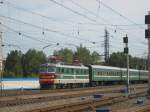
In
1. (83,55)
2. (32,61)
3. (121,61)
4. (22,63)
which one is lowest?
(22,63)

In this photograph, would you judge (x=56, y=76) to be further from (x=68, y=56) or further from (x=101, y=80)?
(x=68, y=56)

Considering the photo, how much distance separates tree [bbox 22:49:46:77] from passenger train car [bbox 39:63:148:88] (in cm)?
4126

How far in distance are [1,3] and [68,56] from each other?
112 m

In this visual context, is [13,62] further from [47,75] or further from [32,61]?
[47,75]

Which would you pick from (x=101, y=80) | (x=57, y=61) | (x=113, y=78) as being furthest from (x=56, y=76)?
(x=113, y=78)

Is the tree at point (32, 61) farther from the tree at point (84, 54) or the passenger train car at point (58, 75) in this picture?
the passenger train car at point (58, 75)

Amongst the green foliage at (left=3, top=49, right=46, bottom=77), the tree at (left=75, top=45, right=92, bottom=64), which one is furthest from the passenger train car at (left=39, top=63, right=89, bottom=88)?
the tree at (left=75, top=45, right=92, bottom=64)

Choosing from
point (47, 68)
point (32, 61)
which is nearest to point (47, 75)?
point (47, 68)

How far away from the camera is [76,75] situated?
53.5 m

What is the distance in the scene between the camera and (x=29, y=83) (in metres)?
55.0

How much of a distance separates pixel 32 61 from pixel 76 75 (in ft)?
221

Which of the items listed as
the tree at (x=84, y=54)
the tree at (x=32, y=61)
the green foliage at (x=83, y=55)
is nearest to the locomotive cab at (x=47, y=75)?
the tree at (x=32, y=61)

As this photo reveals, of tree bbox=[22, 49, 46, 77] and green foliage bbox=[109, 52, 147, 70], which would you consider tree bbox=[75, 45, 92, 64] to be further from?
tree bbox=[22, 49, 46, 77]

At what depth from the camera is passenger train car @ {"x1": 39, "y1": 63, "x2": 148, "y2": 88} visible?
48.8m
